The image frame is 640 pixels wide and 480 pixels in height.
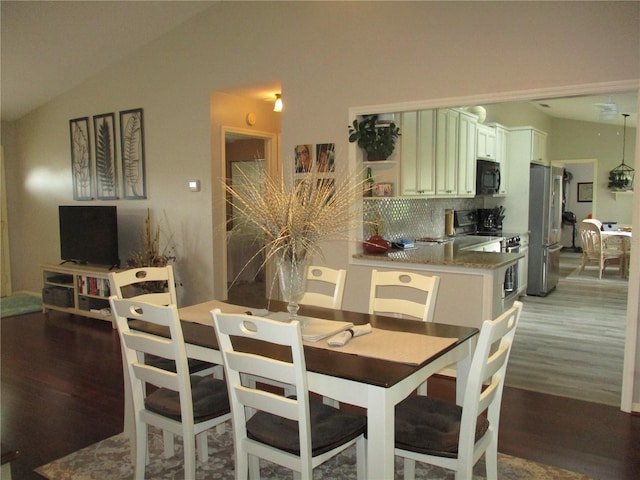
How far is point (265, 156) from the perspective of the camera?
20.2 feet

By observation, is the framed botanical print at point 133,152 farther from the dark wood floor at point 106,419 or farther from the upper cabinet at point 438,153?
the upper cabinet at point 438,153

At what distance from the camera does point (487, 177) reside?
20.7ft

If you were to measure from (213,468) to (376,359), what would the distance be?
1.21 m

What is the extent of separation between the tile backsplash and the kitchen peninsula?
57 centimetres

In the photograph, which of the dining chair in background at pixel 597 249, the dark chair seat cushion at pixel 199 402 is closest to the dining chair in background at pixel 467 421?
the dark chair seat cushion at pixel 199 402

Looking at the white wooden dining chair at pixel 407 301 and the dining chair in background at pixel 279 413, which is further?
the white wooden dining chair at pixel 407 301

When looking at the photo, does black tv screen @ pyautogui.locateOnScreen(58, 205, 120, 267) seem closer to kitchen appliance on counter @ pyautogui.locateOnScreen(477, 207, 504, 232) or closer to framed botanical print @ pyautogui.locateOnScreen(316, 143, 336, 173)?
framed botanical print @ pyautogui.locateOnScreen(316, 143, 336, 173)

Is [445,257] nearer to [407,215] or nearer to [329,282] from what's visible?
[329,282]

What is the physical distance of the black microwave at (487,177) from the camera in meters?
6.17

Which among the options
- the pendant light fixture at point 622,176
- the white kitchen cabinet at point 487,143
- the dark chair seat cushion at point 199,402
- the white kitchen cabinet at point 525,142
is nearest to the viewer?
the dark chair seat cushion at point 199,402

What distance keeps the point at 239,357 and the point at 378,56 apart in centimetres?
285

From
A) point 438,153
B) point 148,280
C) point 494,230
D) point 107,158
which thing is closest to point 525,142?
point 494,230

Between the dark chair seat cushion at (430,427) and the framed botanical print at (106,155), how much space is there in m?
4.79

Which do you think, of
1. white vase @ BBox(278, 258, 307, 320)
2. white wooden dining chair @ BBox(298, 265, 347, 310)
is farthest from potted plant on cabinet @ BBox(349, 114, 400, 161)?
white vase @ BBox(278, 258, 307, 320)
